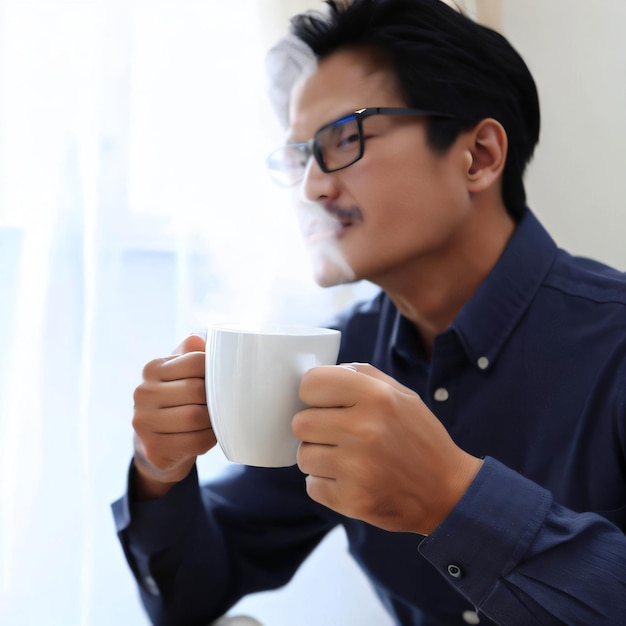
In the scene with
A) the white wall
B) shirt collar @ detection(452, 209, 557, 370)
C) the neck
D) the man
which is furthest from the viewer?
the white wall

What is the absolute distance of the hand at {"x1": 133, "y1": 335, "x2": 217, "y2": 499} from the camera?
0.74 m

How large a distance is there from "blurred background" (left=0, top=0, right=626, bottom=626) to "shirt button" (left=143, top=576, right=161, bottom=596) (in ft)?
0.50

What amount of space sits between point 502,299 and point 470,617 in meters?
0.46

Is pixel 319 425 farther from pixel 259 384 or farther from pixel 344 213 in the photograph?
pixel 344 213

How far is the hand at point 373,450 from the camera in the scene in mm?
588

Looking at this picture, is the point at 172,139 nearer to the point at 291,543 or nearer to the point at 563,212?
the point at 291,543

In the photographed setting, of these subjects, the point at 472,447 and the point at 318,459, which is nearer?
the point at 318,459

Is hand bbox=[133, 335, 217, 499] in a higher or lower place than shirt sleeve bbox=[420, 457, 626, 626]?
higher

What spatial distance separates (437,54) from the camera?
1028 mm

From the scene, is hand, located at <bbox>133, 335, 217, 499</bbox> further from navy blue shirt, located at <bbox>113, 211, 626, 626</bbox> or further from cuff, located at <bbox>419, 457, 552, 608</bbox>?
cuff, located at <bbox>419, 457, 552, 608</bbox>

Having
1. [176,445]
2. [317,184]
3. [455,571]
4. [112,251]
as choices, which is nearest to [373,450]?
[455,571]

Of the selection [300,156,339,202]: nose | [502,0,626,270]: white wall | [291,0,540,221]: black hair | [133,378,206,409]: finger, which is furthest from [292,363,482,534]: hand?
[502,0,626,270]: white wall

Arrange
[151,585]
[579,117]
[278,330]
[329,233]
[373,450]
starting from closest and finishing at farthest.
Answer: [373,450] → [278,330] → [151,585] → [329,233] → [579,117]

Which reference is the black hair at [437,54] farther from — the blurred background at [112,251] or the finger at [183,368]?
the finger at [183,368]
